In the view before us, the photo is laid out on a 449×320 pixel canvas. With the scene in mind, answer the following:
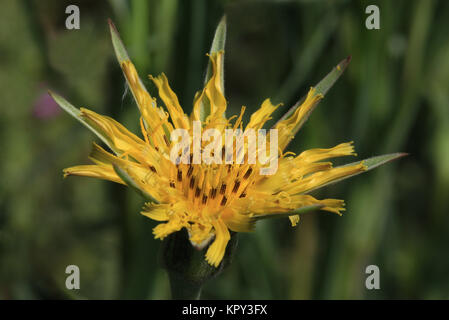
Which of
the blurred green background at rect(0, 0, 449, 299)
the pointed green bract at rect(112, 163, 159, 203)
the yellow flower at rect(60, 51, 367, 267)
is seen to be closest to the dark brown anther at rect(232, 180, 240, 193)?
the yellow flower at rect(60, 51, 367, 267)

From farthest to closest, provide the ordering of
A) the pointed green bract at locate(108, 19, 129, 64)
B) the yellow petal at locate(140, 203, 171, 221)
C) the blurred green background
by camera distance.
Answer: the blurred green background < the pointed green bract at locate(108, 19, 129, 64) < the yellow petal at locate(140, 203, 171, 221)

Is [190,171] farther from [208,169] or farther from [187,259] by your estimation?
[187,259]

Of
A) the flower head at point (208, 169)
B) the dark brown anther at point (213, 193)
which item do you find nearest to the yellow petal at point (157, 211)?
the flower head at point (208, 169)

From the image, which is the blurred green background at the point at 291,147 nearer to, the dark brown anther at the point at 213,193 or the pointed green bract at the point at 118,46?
the pointed green bract at the point at 118,46

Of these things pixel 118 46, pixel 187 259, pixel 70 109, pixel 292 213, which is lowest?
pixel 187 259

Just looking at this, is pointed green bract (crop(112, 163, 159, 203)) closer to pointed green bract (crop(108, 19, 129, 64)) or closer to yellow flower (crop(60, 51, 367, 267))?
yellow flower (crop(60, 51, 367, 267))

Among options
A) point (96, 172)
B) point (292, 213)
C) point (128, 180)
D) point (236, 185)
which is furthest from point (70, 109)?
point (292, 213)
